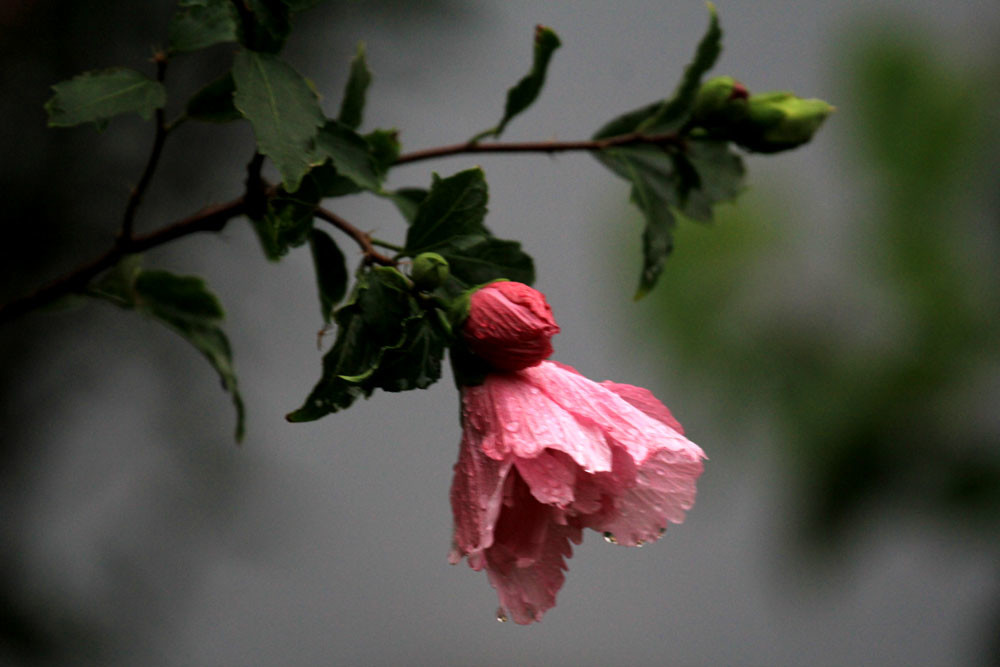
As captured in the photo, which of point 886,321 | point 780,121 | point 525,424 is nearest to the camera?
point 525,424

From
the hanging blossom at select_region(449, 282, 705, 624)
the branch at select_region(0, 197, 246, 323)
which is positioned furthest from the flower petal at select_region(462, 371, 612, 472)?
the branch at select_region(0, 197, 246, 323)

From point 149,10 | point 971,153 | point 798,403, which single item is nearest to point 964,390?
point 798,403

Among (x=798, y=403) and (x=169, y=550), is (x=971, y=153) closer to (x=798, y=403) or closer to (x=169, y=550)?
(x=798, y=403)

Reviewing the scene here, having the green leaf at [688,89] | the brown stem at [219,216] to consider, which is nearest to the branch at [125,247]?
the brown stem at [219,216]

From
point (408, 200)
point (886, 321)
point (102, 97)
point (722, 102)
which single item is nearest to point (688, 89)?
point (722, 102)

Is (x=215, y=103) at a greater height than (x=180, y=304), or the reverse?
(x=215, y=103)

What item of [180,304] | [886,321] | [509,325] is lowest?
[886,321]

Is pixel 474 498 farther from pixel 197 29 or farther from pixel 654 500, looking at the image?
pixel 197 29
